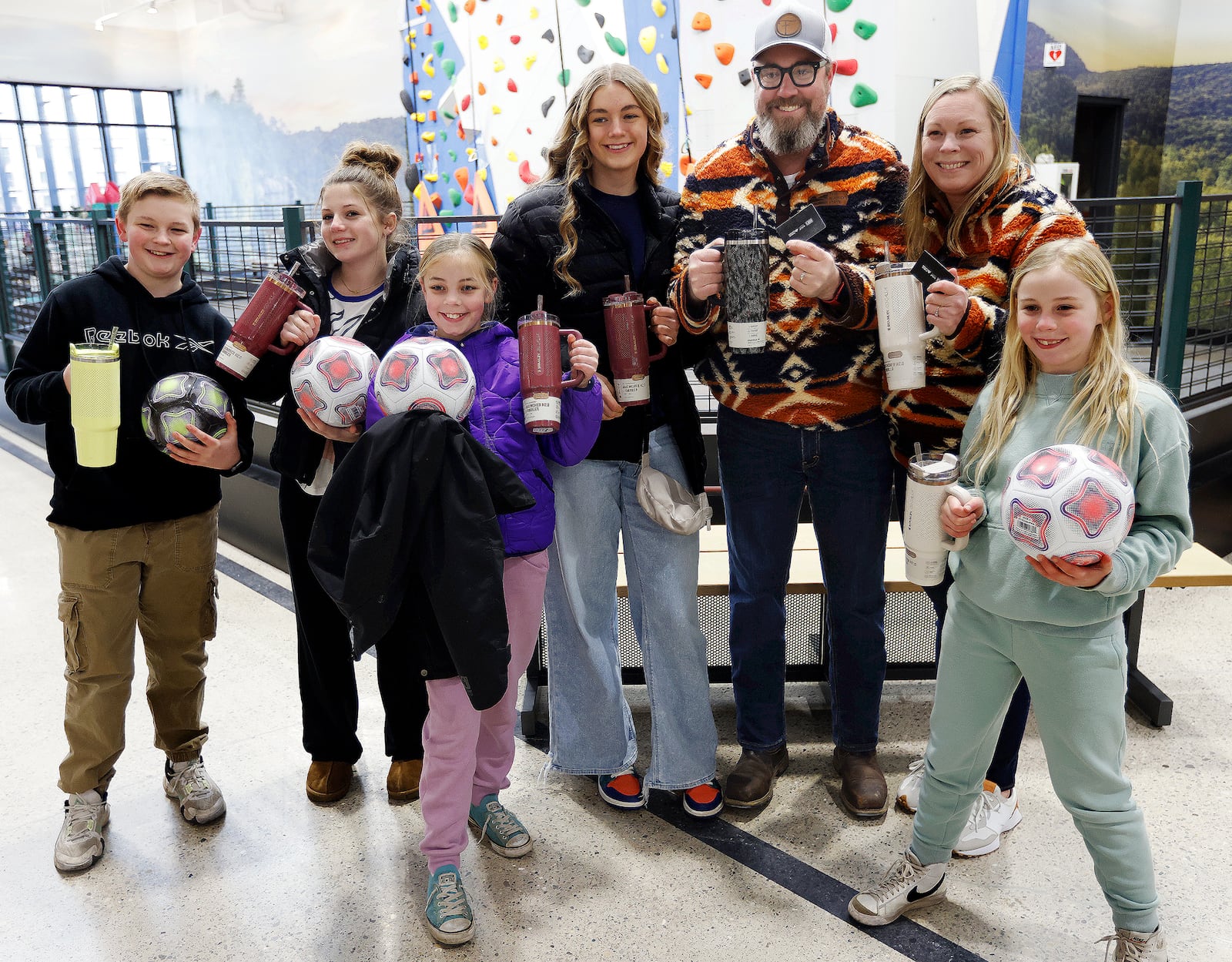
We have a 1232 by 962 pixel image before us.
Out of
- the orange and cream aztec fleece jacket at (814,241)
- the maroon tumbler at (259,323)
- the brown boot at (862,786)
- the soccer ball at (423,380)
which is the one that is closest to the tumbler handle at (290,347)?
the maroon tumbler at (259,323)

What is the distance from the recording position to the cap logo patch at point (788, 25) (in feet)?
6.55

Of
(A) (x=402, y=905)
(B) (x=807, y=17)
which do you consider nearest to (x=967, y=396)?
(B) (x=807, y=17)

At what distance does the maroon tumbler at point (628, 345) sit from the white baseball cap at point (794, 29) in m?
0.62

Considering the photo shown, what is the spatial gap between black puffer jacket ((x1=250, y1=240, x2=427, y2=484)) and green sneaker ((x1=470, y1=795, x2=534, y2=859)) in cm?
95

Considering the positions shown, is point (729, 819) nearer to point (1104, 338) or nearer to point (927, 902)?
point (927, 902)

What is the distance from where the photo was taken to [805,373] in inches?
85.2

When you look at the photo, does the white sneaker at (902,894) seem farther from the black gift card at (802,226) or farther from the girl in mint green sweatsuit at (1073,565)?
the black gift card at (802,226)

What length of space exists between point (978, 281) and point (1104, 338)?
35 cm

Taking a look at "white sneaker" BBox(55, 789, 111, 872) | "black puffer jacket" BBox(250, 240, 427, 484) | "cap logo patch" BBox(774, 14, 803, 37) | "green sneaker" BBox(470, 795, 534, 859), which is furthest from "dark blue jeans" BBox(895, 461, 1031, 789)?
"white sneaker" BBox(55, 789, 111, 872)

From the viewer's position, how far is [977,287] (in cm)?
199

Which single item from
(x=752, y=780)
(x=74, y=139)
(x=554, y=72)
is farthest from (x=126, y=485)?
(x=74, y=139)

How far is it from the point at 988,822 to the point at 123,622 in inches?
87.1

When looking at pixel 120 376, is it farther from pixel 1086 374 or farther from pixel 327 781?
pixel 1086 374

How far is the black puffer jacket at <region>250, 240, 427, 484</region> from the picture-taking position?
85.1 inches
